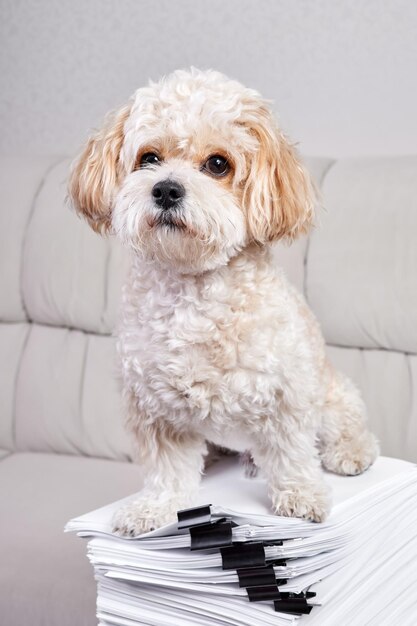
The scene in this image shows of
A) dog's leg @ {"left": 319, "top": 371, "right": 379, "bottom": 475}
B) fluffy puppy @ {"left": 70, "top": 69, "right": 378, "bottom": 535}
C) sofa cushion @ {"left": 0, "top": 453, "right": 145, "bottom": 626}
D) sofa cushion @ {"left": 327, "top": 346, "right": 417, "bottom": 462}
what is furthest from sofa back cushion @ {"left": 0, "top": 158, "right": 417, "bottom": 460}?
fluffy puppy @ {"left": 70, "top": 69, "right": 378, "bottom": 535}

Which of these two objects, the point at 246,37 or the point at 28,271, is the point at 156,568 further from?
the point at 246,37

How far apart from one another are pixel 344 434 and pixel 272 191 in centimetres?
46

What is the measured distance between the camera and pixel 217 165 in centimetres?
117

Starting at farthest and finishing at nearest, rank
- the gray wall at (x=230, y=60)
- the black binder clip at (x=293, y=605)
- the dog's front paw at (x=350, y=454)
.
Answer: the gray wall at (x=230, y=60) → the dog's front paw at (x=350, y=454) → the black binder clip at (x=293, y=605)

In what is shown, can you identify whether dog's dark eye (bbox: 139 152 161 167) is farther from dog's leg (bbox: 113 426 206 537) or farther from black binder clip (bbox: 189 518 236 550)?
black binder clip (bbox: 189 518 236 550)

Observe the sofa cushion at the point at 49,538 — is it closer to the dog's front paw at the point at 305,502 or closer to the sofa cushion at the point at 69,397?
the sofa cushion at the point at 69,397

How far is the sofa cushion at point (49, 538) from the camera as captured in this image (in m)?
1.44

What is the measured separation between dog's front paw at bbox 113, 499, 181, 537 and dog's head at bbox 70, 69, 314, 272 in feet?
1.19

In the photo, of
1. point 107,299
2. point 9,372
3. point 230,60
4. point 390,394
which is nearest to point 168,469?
point 390,394

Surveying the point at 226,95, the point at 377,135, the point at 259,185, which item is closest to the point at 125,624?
the point at 259,185

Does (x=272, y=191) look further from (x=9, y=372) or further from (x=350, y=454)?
(x=9, y=372)

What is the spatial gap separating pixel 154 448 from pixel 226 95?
0.55 m

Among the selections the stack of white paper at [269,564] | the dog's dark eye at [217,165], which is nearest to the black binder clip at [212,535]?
the stack of white paper at [269,564]

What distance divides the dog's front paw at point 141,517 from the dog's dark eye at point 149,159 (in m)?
0.51
